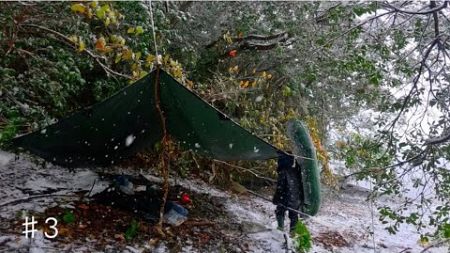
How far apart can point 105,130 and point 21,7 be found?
95 centimetres

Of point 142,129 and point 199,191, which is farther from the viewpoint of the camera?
point 199,191

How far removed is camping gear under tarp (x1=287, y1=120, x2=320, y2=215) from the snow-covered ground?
1.31 ft

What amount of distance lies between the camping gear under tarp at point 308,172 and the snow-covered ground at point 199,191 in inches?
15.7

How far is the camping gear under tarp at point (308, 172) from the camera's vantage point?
133 inches

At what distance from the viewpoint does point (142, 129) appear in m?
2.87

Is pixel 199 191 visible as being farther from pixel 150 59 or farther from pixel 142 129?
pixel 150 59

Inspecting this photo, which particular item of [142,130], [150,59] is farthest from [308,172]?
[150,59]

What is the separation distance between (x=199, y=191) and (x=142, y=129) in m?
1.81

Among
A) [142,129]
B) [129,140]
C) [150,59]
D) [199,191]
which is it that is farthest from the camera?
[199,191]

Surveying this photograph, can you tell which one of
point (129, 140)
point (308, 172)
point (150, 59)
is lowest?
point (308, 172)

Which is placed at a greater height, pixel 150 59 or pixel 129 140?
pixel 150 59

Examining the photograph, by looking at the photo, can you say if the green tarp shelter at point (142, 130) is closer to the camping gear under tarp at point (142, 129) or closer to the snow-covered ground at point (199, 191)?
the camping gear under tarp at point (142, 129)

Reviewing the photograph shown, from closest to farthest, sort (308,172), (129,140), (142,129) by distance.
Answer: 1. (142,129)
2. (129,140)
3. (308,172)

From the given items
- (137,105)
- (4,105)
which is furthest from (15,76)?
(137,105)
